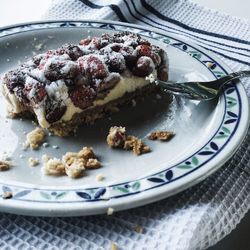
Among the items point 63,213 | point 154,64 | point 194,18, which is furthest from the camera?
point 194,18

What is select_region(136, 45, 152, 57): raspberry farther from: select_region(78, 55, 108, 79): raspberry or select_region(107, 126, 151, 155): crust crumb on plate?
select_region(107, 126, 151, 155): crust crumb on plate

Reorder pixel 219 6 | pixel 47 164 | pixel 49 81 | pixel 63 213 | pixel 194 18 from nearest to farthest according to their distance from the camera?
pixel 63 213
pixel 47 164
pixel 49 81
pixel 194 18
pixel 219 6

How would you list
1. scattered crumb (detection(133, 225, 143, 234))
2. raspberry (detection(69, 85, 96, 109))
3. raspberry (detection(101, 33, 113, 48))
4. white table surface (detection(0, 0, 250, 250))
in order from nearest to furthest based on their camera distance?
scattered crumb (detection(133, 225, 143, 234)) → raspberry (detection(69, 85, 96, 109)) → raspberry (detection(101, 33, 113, 48)) → white table surface (detection(0, 0, 250, 250))

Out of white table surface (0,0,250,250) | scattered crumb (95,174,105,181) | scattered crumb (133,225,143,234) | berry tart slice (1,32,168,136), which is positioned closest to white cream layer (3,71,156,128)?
berry tart slice (1,32,168,136)

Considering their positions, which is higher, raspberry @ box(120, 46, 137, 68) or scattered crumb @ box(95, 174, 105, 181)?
raspberry @ box(120, 46, 137, 68)

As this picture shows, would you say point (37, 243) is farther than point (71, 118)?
No

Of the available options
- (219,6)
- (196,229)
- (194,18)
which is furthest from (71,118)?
(219,6)

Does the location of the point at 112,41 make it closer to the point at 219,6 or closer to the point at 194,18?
the point at 194,18
